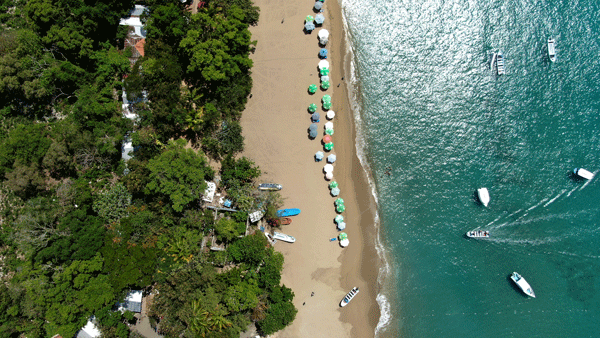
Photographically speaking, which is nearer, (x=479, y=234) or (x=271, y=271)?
(x=271, y=271)

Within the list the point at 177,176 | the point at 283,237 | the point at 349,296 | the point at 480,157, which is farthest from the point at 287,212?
the point at 480,157

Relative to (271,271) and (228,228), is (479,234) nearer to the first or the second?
(271,271)

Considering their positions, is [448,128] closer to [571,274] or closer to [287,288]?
[571,274]

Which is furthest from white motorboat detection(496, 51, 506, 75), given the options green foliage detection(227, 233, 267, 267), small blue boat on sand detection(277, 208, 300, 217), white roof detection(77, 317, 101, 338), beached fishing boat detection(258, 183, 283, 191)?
white roof detection(77, 317, 101, 338)

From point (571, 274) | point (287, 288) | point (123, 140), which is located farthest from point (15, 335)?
point (571, 274)

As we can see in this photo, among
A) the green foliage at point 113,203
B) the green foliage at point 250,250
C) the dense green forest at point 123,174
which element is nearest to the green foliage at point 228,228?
the dense green forest at point 123,174

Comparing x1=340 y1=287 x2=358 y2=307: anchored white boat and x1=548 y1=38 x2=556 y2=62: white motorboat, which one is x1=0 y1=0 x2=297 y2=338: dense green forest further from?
x1=548 y1=38 x2=556 y2=62: white motorboat

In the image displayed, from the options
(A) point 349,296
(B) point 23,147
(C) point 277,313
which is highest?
(B) point 23,147
